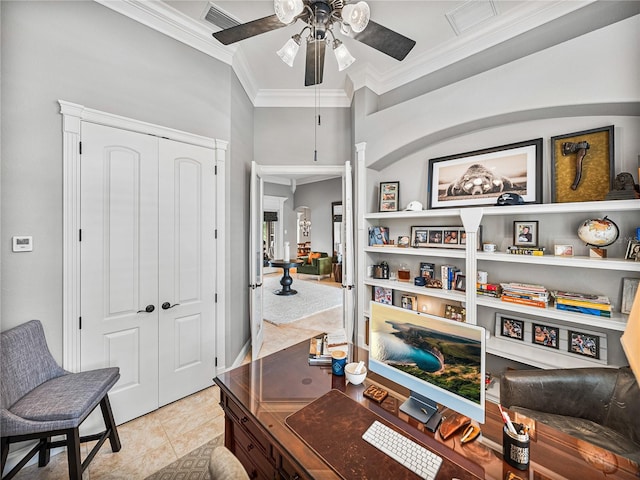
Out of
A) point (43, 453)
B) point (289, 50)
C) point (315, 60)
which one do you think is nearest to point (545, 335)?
point (315, 60)

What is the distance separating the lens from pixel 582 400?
1.50 metres

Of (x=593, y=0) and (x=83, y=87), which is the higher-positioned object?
(x=593, y=0)

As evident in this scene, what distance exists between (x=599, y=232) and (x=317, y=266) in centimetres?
651

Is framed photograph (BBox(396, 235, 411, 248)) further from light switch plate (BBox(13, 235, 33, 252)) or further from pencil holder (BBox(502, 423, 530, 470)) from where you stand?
light switch plate (BBox(13, 235, 33, 252))

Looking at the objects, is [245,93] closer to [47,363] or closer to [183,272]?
[183,272]

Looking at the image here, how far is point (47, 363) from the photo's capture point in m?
1.70

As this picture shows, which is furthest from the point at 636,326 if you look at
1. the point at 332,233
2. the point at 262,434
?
the point at 332,233

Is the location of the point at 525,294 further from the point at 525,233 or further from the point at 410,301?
the point at 410,301

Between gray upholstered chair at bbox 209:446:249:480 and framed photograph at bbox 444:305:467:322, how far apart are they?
7.64 feet

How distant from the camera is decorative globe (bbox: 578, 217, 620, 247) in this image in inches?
68.7

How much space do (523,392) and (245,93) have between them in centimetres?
375

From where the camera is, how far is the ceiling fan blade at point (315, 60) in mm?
1638

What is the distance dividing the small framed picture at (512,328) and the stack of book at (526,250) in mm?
614

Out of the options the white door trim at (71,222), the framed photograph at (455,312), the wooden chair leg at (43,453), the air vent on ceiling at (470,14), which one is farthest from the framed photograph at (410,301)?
the wooden chair leg at (43,453)
